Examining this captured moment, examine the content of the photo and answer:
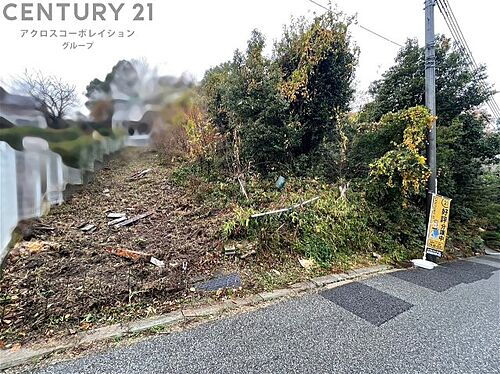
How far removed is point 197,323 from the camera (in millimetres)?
2098

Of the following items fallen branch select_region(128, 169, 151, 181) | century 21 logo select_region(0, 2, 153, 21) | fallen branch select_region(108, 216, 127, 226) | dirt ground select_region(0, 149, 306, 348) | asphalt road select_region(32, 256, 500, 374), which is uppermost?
century 21 logo select_region(0, 2, 153, 21)

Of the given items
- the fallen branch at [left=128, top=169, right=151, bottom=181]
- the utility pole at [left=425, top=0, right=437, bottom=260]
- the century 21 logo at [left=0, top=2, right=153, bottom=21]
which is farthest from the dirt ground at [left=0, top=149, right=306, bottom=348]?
the utility pole at [left=425, top=0, right=437, bottom=260]

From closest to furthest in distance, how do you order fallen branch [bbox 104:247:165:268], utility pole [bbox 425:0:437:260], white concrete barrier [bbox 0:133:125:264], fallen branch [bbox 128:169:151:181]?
white concrete barrier [bbox 0:133:125:264]
fallen branch [bbox 104:247:165:268]
utility pole [bbox 425:0:437:260]
fallen branch [bbox 128:169:151:181]

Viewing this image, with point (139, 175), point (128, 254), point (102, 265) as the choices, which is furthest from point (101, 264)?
point (139, 175)

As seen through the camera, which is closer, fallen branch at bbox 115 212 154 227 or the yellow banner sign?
fallen branch at bbox 115 212 154 227

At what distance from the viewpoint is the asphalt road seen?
167cm

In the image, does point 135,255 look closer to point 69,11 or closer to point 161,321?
point 161,321

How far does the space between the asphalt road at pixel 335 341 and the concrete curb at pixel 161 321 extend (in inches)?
5.7

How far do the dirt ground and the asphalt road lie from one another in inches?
18.0

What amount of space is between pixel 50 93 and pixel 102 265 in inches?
69.2

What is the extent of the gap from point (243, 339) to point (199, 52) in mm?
3735

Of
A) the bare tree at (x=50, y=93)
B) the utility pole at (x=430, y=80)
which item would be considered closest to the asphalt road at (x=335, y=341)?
the bare tree at (x=50, y=93)

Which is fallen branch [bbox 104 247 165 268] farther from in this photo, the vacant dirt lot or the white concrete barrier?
the white concrete barrier

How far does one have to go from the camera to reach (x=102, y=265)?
2582 millimetres
